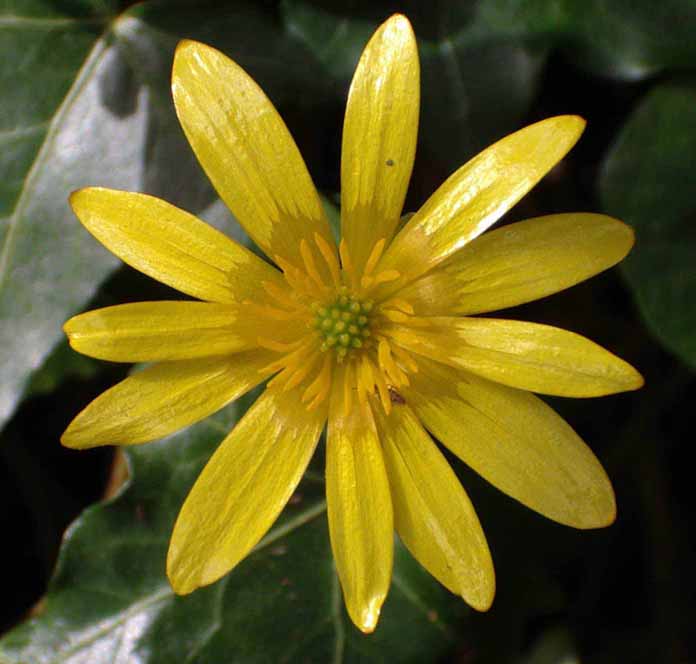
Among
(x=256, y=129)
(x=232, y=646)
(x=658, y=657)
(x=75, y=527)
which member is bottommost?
(x=658, y=657)

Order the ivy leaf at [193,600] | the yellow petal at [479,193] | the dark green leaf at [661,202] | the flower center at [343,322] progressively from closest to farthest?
1. the yellow petal at [479,193]
2. the flower center at [343,322]
3. the ivy leaf at [193,600]
4. the dark green leaf at [661,202]

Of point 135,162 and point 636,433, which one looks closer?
point 135,162

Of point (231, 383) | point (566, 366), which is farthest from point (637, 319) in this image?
point (231, 383)

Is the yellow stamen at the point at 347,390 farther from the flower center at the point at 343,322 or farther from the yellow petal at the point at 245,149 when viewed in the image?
the yellow petal at the point at 245,149

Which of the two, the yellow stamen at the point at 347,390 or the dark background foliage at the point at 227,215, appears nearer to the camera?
the yellow stamen at the point at 347,390

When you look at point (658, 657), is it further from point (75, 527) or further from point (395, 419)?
point (75, 527)

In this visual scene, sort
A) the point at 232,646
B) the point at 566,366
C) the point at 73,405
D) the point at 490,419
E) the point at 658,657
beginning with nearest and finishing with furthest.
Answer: the point at 566,366 → the point at 490,419 → the point at 232,646 → the point at 658,657 → the point at 73,405

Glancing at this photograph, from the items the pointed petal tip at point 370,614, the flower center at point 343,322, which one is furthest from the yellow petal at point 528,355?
the pointed petal tip at point 370,614
